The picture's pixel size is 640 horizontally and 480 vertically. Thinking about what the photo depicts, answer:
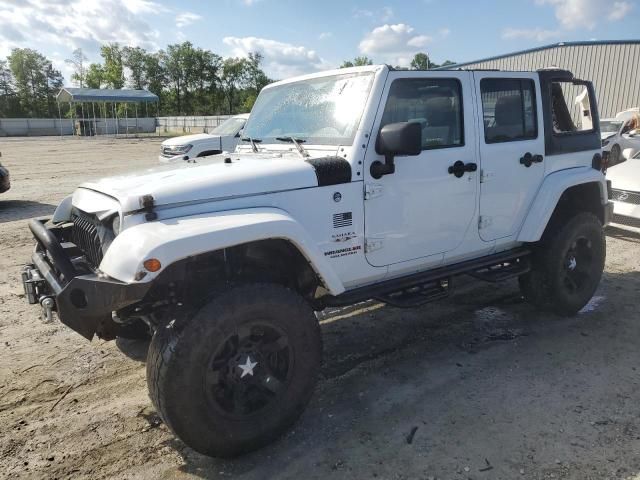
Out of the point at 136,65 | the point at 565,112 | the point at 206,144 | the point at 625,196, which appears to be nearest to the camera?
the point at 565,112

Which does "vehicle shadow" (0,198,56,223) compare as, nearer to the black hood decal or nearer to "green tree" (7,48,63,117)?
the black hood decal

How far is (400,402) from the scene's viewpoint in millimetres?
3443

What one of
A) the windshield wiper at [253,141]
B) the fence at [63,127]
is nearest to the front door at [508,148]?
the windshield wiper at [253,141]

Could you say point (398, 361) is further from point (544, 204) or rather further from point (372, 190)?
point (544, 204)

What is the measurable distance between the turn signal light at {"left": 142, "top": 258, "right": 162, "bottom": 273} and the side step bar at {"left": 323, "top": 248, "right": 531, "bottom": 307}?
1.28 m

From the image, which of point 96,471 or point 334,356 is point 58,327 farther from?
point 334,356

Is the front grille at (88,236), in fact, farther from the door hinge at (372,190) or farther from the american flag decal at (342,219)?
the door hinge at (372,190)

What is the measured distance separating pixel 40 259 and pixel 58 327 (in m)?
1.59

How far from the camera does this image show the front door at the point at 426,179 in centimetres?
341

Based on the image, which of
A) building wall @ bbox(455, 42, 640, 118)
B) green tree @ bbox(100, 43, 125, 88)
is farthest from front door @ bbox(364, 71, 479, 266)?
green tree @ bbox(100, 43, 125, 88)

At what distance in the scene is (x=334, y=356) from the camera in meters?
4.12

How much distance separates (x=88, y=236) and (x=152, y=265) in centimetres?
98

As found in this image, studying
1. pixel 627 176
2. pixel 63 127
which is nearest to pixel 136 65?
pixel 63 127

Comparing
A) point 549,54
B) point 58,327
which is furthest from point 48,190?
point 549,54
